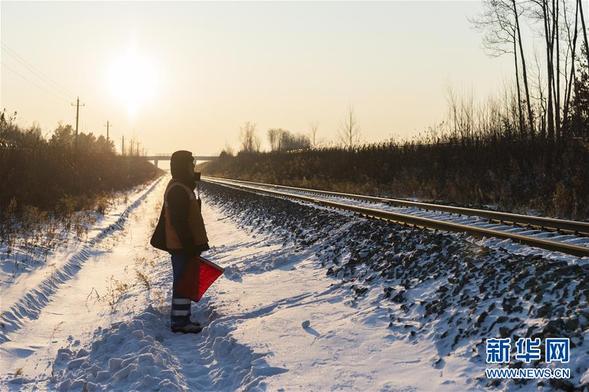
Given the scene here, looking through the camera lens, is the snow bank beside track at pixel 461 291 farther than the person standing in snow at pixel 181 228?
No

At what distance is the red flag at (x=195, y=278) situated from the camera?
6.02 meters

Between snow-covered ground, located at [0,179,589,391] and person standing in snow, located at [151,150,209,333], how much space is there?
0.28m

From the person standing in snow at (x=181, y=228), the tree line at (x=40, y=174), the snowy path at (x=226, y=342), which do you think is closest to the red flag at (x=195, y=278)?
the person standing in snow at (x=181, y=228)

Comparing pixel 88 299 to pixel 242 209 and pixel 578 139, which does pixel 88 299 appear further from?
pixel 578 139

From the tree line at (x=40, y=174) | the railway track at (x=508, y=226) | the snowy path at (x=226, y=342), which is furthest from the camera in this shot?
the tree line at (x=40, y=174)

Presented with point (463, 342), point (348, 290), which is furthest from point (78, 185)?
point (463, 342)

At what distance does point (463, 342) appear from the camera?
166 inches

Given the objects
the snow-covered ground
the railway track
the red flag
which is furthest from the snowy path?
the railway track

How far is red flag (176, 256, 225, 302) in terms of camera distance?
602 centimetres

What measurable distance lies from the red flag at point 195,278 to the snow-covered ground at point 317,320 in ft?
1.45

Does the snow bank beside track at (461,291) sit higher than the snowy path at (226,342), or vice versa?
the snow bank beside track at (461,291)

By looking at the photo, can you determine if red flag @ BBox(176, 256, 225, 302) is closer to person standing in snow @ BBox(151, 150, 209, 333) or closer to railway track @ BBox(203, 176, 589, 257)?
person standing in snow @ BBox(151, 150, 209, 333)

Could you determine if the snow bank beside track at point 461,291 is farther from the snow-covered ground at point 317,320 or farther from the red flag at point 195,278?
the red flag at point 195,278

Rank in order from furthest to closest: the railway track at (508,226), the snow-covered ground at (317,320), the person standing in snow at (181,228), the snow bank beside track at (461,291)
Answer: the railway track at (508,226) → the person standing in snow at (181,228) → the snow-covered ground at (317,320) → the snow bank beside track at (461,291)
